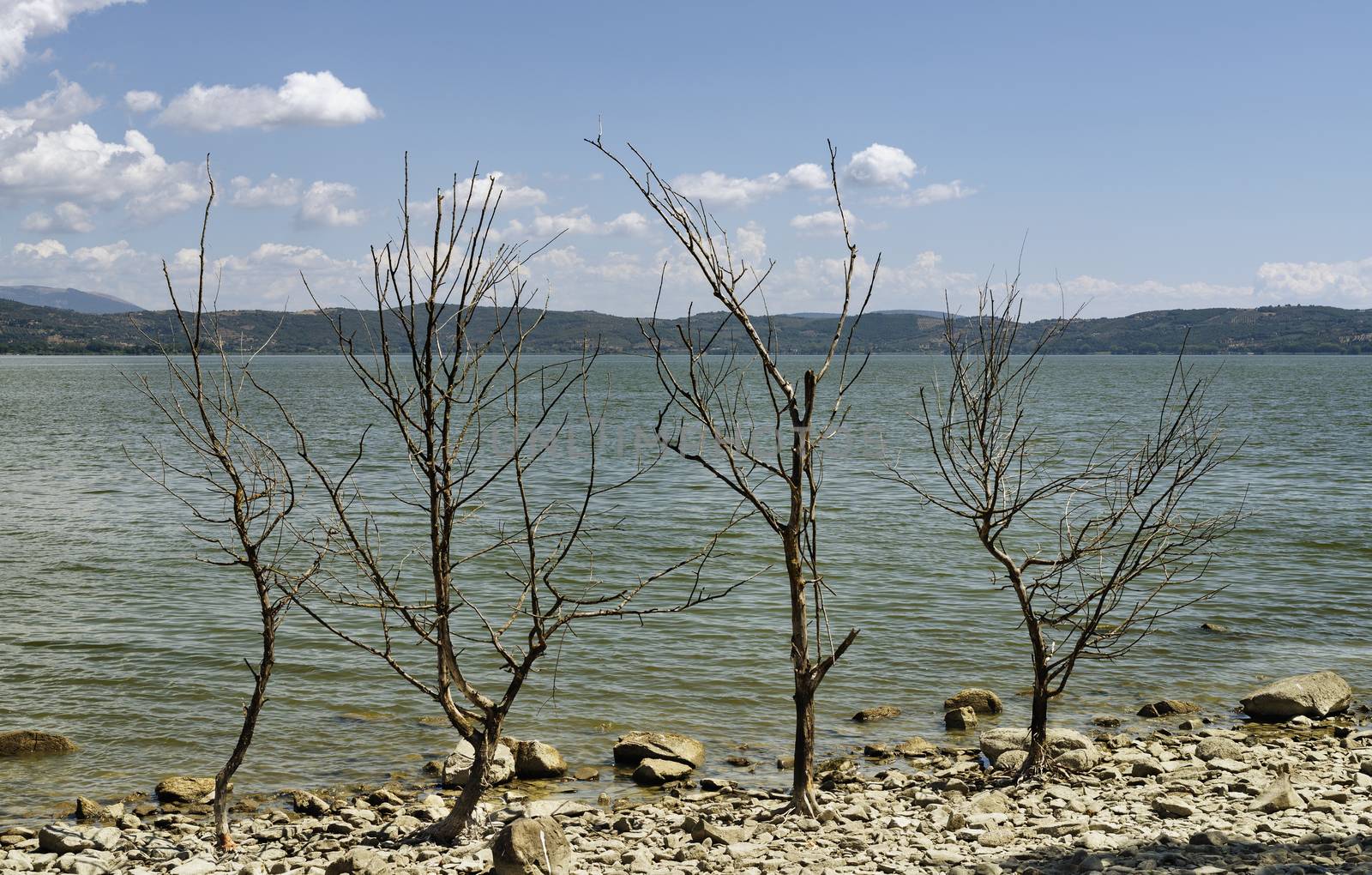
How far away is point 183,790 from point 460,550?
1435 cm

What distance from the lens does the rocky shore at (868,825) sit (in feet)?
26.7

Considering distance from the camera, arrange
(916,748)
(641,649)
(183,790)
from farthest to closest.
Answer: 1. (641,649)
2. (916,748)
3. (183,790)

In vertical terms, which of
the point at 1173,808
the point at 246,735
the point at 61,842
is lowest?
the point at 61,842

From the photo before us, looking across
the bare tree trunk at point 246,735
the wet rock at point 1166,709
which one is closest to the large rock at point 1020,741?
the wet rock at point 1166,709

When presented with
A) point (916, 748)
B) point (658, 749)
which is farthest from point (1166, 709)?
point (658, 749)

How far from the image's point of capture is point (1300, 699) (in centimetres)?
1373

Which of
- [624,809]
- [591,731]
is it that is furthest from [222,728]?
[624,809]

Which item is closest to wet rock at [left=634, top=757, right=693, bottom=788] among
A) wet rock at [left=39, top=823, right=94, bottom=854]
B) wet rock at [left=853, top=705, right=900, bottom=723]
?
wet rock at [left=853, top=705, right=900, bottom=723]

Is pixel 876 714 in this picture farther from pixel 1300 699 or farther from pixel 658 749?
pixel 1300 699

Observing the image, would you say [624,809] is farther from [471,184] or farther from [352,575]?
[352,575]

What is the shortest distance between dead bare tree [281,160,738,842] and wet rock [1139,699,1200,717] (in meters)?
5.90

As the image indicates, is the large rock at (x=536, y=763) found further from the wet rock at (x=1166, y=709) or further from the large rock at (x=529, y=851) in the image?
the wet rock at (x=1166, y=709)

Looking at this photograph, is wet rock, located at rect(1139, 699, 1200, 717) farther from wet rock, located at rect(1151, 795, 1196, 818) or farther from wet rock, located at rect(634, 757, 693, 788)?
wet rock, located at rect(634, 757, 693, 788)

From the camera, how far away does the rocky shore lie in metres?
8.12
